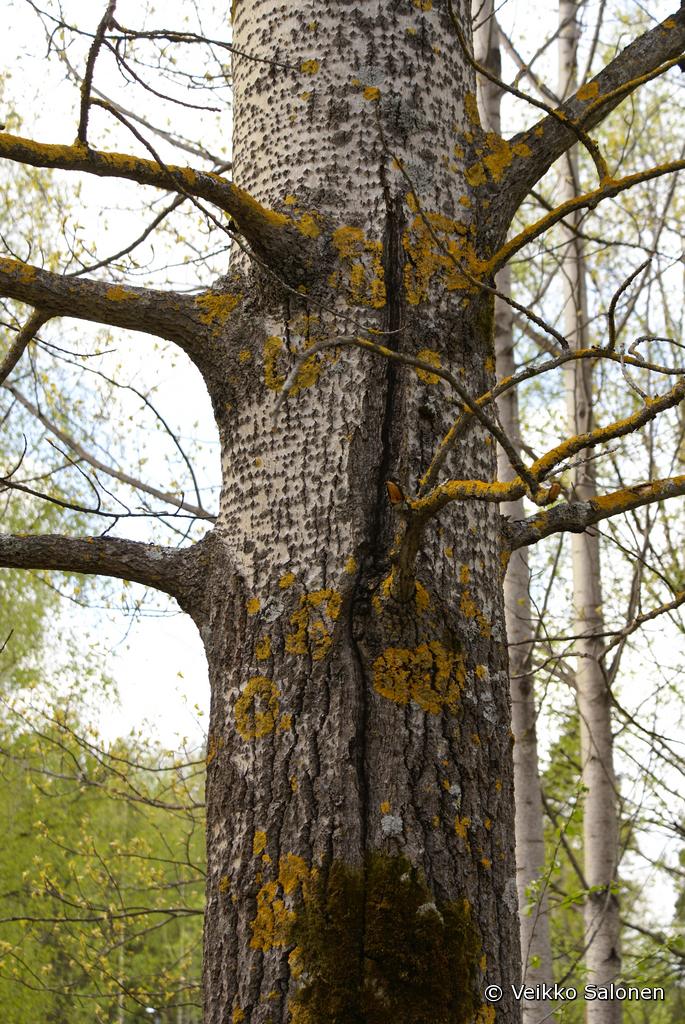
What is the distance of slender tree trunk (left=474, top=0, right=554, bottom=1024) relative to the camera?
4.79m

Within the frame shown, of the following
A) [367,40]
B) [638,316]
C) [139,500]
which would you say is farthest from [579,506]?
[638,316]

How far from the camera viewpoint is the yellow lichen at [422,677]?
1713 mm

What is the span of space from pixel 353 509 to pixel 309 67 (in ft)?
3.31

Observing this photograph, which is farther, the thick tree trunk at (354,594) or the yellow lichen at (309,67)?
the yellow lichen at (309,67)

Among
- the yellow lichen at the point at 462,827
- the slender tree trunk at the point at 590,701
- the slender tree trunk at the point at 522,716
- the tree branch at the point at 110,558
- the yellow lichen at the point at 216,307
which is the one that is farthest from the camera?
the slender tree trunk at the point at 590,701

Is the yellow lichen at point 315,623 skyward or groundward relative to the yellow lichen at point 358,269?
groundward

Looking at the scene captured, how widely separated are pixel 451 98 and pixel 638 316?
6.42 meters

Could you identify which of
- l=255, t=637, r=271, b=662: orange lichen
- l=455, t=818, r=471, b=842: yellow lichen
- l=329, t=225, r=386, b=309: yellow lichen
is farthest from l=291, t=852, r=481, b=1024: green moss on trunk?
l=329, t=225, r=386, b=309: yellow lichen

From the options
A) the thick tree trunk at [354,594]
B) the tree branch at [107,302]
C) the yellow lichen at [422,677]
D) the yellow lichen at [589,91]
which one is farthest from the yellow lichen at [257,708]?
the yellow lichen at [589,91]

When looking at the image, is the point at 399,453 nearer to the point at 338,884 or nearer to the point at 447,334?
the point at 447,334

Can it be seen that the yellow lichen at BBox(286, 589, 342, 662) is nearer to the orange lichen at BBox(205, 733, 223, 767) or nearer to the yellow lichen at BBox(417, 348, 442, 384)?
the orange lichen at BBox(205, 733, 223, 767)

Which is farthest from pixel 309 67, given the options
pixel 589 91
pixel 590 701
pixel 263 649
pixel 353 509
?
pixel 590 701

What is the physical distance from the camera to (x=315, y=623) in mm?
1755

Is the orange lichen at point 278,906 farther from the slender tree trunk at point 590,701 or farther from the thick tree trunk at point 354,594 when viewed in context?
the slender tree trunk at point 590,701
